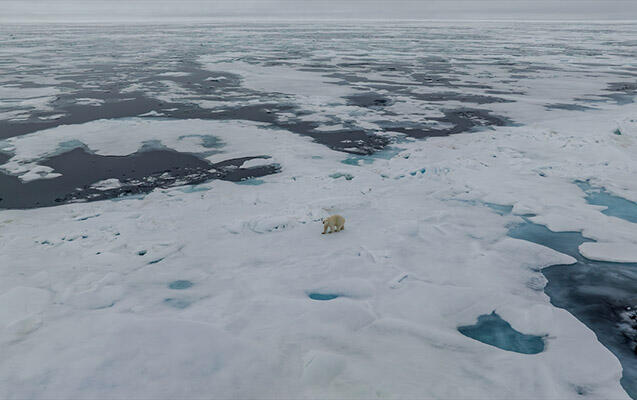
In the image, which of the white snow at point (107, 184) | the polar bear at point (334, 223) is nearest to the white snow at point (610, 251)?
the polar bear at point (334, 223)

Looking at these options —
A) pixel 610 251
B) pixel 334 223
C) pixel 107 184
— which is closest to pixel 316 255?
pixel 334 223

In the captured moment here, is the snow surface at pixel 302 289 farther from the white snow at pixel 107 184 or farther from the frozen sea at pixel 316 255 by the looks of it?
the white snow at pixel 107 184

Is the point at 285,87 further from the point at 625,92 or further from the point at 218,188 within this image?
the point at 625,92

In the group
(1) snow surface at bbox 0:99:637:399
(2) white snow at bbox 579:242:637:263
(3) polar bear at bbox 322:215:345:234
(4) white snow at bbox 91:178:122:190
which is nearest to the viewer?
(1) snow surface at bbox 0:99:637:399

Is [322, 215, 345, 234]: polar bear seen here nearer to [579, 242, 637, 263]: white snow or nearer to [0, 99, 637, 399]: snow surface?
[0, 99, 637, 399]: snow surface

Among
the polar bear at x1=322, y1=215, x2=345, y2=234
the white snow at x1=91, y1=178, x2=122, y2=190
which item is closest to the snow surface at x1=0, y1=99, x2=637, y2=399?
the polar bear at x1=322, y1=215, x2=345, y2=234

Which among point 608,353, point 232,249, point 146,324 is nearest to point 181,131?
point 232,249
